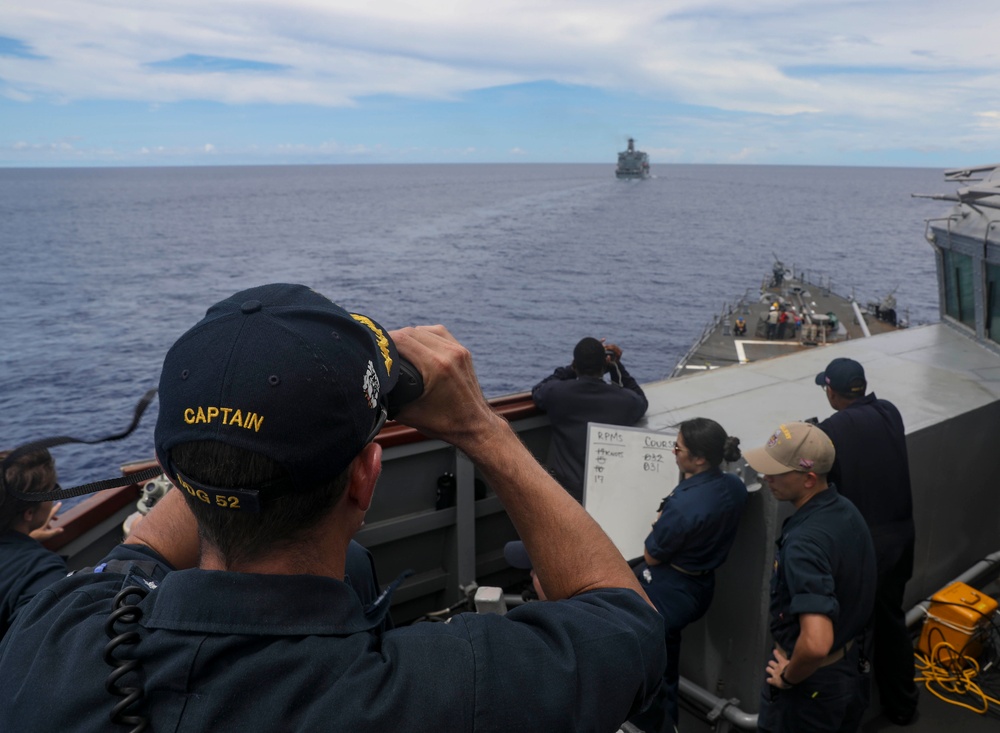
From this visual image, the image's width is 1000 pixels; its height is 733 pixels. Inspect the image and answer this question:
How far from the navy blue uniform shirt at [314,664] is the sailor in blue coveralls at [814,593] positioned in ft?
8.95

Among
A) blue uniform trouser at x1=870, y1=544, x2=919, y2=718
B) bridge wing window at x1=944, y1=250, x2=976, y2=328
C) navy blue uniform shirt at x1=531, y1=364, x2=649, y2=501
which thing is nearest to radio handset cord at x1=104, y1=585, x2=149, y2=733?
navy blue uniform shirt at x1=531, y1=364, x2=649, y2=501

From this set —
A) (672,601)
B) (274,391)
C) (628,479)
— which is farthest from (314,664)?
(628,479)

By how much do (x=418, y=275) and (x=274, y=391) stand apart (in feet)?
227

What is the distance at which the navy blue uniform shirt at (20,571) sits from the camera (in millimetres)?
2619

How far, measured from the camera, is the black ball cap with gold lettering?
1.19m

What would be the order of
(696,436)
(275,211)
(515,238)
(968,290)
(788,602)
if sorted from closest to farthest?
(788,602) → (696,436) → (968,290) → (515,238) → (275,211)

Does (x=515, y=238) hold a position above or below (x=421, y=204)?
below

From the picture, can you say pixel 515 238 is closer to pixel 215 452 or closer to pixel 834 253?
pixel 834 253

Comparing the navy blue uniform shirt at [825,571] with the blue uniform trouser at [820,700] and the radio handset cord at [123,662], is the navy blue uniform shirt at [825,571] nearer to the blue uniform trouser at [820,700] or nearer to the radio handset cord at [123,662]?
the blue uniform trouser at [820,700]

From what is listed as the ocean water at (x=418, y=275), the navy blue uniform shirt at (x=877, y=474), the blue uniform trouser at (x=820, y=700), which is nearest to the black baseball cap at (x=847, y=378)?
the navy blue uniform shirt at (x=877, y=474)

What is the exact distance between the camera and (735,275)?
3012 inches

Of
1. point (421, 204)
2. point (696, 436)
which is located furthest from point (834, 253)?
point (696, 436)

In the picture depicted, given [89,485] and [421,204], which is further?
[421,204]

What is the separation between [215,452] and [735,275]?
261 ft
